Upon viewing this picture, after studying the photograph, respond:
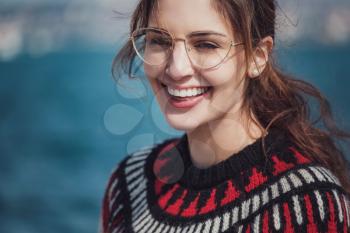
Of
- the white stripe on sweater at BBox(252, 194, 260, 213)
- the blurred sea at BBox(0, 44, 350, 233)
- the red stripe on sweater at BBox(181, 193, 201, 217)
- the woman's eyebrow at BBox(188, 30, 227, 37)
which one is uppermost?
the blurred sea at BBox(0, 44, 350, 233)

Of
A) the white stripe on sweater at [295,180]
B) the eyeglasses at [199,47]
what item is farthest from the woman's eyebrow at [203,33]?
the white stripe on sweater at [295,180]

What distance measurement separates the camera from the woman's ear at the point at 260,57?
1.53 metres

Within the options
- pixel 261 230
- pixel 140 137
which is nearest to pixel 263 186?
pixel 261 230

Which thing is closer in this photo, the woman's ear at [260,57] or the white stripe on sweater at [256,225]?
the white stripe on sweater at [256,225]

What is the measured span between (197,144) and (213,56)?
34 cm

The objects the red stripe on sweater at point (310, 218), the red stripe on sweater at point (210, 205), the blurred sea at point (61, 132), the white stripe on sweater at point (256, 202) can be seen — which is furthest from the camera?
the blurred sea at point (61, 132)

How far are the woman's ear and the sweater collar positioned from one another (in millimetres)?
166

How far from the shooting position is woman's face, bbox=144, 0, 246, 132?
4.68ft

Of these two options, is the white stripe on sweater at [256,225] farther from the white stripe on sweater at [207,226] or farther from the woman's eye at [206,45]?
the woman's eye at [206,45]

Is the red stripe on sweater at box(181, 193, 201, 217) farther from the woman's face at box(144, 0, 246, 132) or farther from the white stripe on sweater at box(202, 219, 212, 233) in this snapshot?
the woman's face at box(144, 0, 246, 132)

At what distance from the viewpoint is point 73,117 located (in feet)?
19.0

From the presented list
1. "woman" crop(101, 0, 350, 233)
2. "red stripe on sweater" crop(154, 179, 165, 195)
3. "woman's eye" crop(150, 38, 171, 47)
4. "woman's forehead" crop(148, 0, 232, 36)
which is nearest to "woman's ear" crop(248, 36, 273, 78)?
"woman" crop(101, 0, 350, 233)

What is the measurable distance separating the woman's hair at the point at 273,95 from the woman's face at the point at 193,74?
0.11 feet

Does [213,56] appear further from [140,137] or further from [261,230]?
[140,137]
